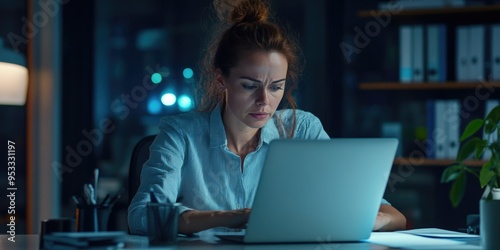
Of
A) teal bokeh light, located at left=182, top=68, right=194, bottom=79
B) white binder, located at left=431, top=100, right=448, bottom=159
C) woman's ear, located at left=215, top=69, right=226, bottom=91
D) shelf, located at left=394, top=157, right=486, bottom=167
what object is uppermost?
teal bokeh light, located at left=182, top=68, right=194, bottom=79

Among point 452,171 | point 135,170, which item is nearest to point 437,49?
point 135,170

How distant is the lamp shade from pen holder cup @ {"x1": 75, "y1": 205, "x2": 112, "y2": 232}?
72.7 inches

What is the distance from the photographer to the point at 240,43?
2.29m

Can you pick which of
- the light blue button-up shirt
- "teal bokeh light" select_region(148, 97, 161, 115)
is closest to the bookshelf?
"teal bokeh light" select_region(148, 97, 161, 115)

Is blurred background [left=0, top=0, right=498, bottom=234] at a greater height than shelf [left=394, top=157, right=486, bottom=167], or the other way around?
blurred background [left=0, top=0, right=498, bottom=234]

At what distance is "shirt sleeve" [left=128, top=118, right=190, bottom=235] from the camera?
1997mm

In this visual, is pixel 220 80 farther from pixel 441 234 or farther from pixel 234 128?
pixel 441 234

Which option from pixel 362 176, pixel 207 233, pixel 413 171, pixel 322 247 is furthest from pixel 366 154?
pixel 413 171

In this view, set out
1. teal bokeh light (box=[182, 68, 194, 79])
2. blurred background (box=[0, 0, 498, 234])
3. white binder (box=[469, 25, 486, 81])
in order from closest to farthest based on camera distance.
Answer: white binder (box=[469, 25, 486, 81]) → blurred background (box=[0, 0, 498, 234]) → teal bokeh light (box=[182, 68, 194, 79])

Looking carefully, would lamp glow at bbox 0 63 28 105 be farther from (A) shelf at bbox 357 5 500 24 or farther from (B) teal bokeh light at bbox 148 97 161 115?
(A) shelf at bbox 357 5 500 24

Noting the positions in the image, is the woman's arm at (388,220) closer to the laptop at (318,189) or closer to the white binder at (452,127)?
the laptop at (318,189)

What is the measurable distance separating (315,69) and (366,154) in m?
2.39

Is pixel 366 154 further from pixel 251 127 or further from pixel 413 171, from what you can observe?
pixel 413 171

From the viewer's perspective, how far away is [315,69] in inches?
159
